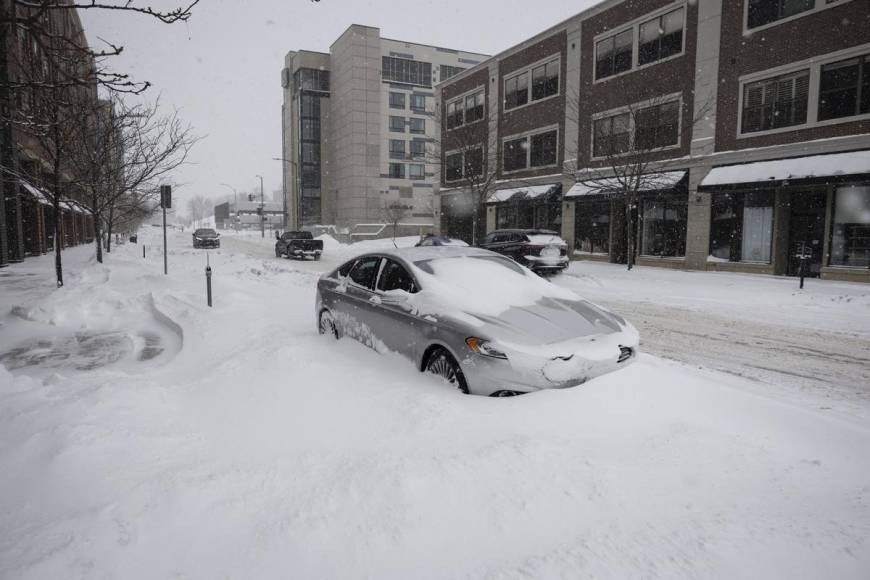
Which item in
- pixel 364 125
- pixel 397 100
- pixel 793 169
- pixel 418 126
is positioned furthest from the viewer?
pixel 418 126

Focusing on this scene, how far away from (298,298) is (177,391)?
6422mm

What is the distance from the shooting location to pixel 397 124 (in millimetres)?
57625

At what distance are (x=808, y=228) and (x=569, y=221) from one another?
10.5 m

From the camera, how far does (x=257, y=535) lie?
274 cm

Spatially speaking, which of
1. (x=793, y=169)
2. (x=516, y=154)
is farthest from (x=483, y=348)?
(x=516, y=154)

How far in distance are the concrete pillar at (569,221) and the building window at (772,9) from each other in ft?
33.2

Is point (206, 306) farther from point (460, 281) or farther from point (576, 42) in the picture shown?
point (576, 42)

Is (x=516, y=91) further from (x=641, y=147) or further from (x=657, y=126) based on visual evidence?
(x=641, y=147)

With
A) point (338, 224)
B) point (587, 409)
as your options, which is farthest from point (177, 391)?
point (338, 224)

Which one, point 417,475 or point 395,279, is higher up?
point 395,279

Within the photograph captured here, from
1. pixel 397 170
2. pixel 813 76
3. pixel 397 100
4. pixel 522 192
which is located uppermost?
pixel 397 100

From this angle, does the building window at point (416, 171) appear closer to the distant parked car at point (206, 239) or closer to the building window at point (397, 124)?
the building window at point (397, 124)

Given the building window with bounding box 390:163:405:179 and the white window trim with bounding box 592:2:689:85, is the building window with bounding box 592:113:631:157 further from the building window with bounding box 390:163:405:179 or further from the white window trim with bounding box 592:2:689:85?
the building window with bounding box 390:163:405:179

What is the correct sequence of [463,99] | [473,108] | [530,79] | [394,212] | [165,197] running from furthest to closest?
[394,212] < [463,99] < [473,108] < [530,79] < [165,197]
